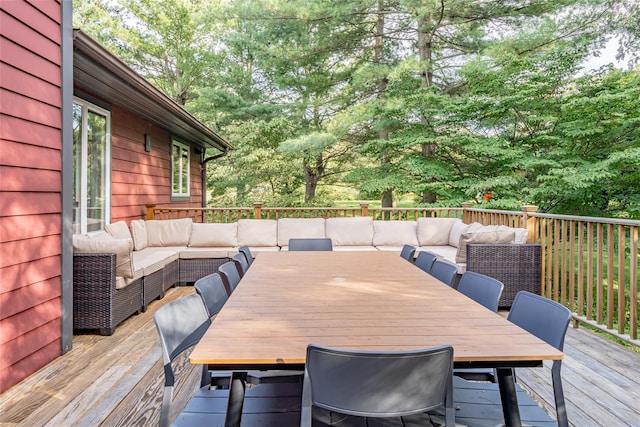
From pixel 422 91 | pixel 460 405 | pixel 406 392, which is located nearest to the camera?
pixel 406 392

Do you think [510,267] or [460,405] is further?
[510,267]

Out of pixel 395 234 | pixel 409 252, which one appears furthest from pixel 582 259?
pixel 395 234

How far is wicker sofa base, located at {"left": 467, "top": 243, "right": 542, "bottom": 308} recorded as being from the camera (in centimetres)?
436

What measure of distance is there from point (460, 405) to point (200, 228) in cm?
506

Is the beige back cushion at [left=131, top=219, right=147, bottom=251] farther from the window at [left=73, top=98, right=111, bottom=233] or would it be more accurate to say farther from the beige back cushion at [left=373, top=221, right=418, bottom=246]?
the beige back cushion at [left=373, top=221, right=418, bottom=246]

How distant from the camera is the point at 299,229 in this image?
6.19 metres

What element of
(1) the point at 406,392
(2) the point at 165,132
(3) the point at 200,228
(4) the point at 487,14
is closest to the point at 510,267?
(1) the point at 406,392

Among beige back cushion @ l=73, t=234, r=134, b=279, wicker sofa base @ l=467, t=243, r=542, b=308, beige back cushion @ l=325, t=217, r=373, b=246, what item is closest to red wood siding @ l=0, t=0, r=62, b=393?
beige back cushion @ l=73, t=234, r=134, b=279

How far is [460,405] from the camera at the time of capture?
1615 mm

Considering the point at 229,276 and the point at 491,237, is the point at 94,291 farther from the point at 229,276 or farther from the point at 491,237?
the point at 491,237

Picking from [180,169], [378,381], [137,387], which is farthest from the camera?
[180,169]

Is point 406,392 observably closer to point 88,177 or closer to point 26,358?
point 26,358

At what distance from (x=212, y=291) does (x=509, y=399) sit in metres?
1.51

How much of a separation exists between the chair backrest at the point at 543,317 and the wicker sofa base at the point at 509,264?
261cm
